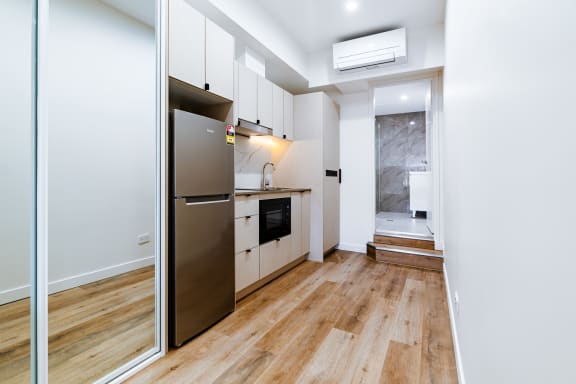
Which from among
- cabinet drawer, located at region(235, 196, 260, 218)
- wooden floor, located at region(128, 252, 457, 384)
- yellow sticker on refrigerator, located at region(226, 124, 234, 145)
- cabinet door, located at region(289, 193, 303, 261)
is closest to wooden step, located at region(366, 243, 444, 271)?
wooden floor, located at region(128, 252, 457, 384)

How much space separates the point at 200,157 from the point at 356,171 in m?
2.77

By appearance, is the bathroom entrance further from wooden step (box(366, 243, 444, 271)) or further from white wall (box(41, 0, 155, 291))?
white wall (box(41, 0, 155, 291))

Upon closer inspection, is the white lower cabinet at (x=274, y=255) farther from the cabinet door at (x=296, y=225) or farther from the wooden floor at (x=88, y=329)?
the wooden floor at (x=88, y=329)

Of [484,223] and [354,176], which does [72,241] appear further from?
[354,176]

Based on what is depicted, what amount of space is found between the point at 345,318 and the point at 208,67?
7.32ft

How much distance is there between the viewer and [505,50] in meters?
0.68

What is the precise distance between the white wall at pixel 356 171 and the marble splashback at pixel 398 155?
2.43m

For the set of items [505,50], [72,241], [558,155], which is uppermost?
[505,50]

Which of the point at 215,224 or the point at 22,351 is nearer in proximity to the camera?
the point at 22,351

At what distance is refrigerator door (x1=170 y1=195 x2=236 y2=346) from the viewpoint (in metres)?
1.74

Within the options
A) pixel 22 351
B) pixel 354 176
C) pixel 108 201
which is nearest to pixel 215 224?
pixel 108 201

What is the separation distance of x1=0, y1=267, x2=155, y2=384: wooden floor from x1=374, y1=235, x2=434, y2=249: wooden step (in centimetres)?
314

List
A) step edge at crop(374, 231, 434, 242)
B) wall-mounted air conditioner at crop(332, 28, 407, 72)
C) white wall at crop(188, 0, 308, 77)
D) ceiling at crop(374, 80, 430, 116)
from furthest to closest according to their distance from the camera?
1. ceiling at crop(374, 80, 430, 116)
2. step edge at crop(374, 231, 434, 242)
3. wall-mounted air conditioner at crop(332, 28, 407, 72)
4. white wall at crop(188, 0, 308, 77)

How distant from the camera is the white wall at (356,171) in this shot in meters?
4.03
